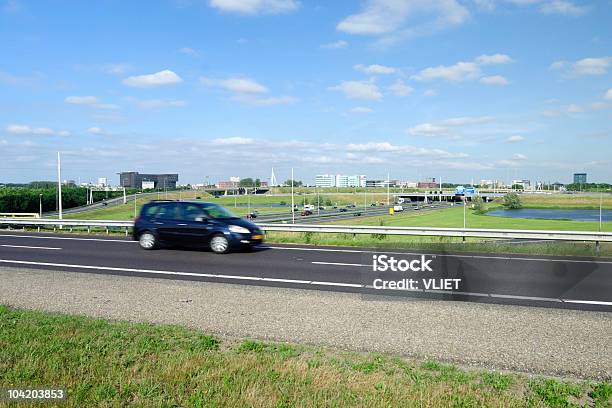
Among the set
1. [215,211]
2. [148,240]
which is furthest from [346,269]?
[148,240]

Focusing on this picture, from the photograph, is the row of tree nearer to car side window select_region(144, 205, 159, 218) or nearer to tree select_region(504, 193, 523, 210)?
Answer: car side window select_region(144, 205, 159, 218)

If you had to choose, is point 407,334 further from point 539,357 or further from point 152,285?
point 152,285

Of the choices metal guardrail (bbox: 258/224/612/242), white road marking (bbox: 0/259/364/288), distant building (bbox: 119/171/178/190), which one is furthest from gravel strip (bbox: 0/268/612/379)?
distant building (bbox: 119/171/178/190)

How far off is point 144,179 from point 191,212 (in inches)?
4316

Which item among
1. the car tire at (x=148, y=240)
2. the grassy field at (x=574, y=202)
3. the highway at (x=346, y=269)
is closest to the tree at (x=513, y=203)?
the grassy field at (x=574, y=202)

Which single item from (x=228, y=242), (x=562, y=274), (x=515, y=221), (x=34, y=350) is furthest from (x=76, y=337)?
(x=515, y=221)

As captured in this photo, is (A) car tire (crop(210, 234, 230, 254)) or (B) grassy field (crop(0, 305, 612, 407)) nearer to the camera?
(B) grassy field (crop(0, 305, 612, 407))

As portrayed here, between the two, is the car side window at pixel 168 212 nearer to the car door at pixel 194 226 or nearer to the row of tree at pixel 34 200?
the car door at pixel 194 226

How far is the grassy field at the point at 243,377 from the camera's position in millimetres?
4223

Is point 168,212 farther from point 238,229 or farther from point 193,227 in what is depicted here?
point 238,229

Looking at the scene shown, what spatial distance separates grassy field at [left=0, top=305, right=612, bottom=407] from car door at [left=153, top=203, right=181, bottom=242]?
995 cm

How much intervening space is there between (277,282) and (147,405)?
21.3ft

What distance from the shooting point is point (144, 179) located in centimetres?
11919

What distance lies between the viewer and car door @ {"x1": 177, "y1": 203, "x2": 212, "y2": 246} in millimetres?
15562
